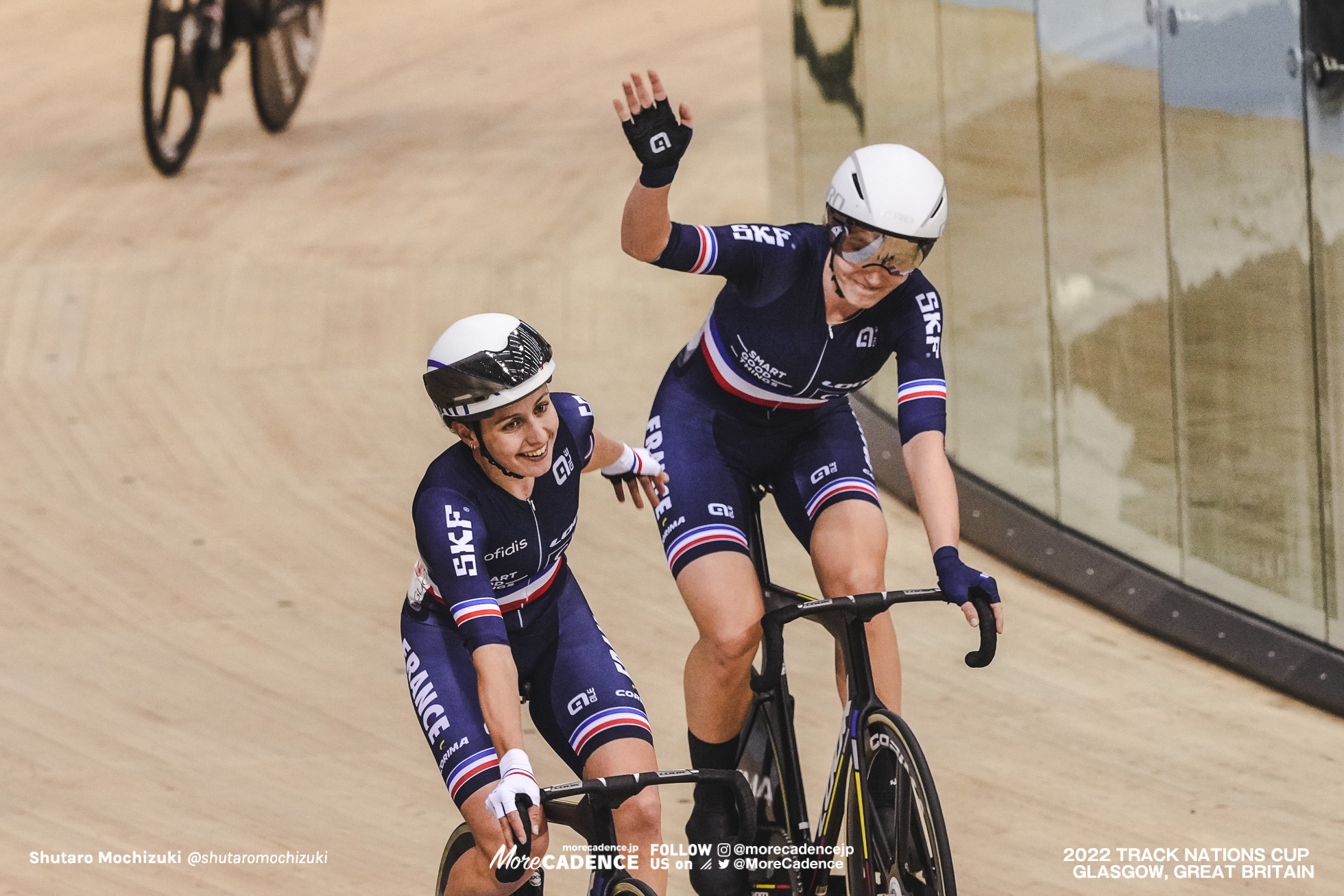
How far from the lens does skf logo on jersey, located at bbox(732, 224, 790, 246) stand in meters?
3.81

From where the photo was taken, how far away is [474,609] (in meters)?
3.24

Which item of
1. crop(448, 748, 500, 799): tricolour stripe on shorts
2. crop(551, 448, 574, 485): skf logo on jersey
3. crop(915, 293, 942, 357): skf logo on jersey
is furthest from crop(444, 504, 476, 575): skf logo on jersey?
crop(915, 293, 942, 357): skf logo on jersey

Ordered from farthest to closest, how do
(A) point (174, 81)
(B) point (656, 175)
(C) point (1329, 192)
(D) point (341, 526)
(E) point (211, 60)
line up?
(E) point (211, 60)
(A) point (174, 81)
(D) point (341, 526)
(C) point (1329, 192)
(B) point (656, 175)

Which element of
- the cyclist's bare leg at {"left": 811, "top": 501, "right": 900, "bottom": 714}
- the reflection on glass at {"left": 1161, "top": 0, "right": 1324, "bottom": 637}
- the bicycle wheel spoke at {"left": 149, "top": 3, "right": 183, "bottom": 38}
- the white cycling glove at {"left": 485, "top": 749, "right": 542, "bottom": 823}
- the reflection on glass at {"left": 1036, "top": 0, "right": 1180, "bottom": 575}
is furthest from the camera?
the bicycle wheel spoke at {"left": 149, "top": 3, "right": 183, "bottom": 38}

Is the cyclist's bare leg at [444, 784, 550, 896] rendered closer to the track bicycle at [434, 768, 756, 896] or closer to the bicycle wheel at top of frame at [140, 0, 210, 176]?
the track bicycle at [434, 768, 756, 896]

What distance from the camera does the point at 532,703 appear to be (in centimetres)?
365

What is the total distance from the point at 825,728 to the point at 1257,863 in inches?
51.5

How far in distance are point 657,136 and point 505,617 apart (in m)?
1.00

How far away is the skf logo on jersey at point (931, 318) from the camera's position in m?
3.81

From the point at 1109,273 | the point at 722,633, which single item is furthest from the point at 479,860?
the point at 1109,273

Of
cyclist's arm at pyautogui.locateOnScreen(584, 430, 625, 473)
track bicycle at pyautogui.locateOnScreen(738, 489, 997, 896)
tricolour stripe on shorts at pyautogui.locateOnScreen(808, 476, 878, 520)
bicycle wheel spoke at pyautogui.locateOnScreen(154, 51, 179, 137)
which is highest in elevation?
cyclist's arm at pyautogui.locateOnScreen(584, 430, 625, 473)

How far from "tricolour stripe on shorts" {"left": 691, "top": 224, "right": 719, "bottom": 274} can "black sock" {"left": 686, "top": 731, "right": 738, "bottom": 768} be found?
3.42 feet

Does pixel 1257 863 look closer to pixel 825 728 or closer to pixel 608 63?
pixel 825 728

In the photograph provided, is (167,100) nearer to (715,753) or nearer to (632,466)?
(632,466)
